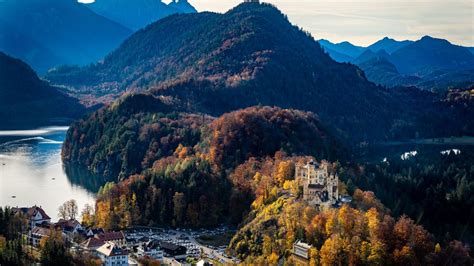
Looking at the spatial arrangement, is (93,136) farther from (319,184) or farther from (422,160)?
(319,184)

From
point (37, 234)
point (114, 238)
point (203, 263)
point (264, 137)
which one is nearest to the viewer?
point (203, 263)

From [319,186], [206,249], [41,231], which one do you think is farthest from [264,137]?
[41,231]

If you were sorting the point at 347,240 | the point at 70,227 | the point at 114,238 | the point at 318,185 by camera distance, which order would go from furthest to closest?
the point at 70,227 → the point at 318,185 → the point at 114,238 → the point at 347,240

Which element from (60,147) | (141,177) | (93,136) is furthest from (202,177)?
(60,147)

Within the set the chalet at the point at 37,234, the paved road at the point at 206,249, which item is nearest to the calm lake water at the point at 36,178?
the paved road at the point at 206,249

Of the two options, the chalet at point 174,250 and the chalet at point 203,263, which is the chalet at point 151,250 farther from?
the chalet at point 203,263

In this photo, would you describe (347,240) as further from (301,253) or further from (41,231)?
(41,231)

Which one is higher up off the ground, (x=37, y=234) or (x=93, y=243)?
(x=37, y=234)
